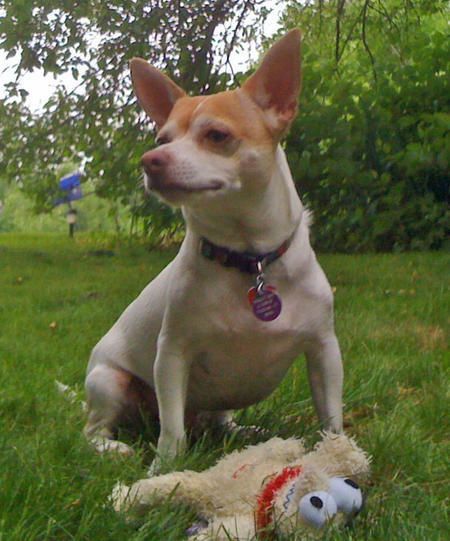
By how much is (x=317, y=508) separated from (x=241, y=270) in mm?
810

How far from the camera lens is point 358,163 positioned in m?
8.59

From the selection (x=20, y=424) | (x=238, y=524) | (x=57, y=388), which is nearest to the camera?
(x=238, y=524)

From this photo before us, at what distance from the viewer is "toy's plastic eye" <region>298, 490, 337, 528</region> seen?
198cm

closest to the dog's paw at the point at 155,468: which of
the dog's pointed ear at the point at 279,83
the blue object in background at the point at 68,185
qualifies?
the dog's pointed ear at the point at 279,83

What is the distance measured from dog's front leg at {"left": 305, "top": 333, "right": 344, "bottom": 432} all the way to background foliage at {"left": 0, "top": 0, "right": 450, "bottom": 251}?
491 centimetres

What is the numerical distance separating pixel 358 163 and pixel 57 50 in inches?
120

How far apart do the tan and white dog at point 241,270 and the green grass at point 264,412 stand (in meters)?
0.19

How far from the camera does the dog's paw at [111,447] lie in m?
2.55

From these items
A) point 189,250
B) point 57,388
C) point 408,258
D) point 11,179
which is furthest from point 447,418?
point 11,179

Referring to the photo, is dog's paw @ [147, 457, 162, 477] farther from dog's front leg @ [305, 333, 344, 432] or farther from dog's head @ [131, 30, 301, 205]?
dog's head @ [131, 30, 301, 205]

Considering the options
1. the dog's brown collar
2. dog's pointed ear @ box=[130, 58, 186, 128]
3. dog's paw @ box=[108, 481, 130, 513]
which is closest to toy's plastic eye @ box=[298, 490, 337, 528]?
dog's paw @ box=[108, 481, 130, 513]

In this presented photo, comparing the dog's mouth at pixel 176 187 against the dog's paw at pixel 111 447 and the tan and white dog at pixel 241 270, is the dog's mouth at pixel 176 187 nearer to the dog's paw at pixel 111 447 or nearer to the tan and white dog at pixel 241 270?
the tan and white dog at pixel 241 270

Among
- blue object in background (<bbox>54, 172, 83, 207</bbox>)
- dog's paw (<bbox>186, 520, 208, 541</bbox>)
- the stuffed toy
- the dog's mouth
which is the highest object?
the dog's mouth

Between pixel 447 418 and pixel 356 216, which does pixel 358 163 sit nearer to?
pixel 356 216
